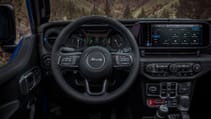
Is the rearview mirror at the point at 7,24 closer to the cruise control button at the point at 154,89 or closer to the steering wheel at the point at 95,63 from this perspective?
the steering wheel at the point at 95,63

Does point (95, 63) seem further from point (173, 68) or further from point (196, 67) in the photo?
point (196, 67)

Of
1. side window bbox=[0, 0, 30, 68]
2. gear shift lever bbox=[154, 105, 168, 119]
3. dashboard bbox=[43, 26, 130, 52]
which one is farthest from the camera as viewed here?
gear shift lever bbox=[154, 105, 168, 119]

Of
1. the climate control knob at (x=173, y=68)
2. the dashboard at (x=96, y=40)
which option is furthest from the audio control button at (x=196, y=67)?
the dashboard at (x=96, y=40)

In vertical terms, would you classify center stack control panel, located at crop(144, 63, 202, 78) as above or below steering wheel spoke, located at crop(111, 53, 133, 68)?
below

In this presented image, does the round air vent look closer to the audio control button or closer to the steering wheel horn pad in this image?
the steering wheel horn pad

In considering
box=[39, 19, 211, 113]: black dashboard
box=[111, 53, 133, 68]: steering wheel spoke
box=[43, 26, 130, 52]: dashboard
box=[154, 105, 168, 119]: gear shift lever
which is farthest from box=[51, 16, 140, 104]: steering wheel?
box=[154, 105, 168, 119]: gear shift lever

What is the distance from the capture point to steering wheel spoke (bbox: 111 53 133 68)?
2535mm

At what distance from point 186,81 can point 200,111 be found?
1.50 feet

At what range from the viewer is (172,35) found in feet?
9.61

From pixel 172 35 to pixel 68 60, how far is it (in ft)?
3.07

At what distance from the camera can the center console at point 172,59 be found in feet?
9.51

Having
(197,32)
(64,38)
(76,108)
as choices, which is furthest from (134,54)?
(76,108)

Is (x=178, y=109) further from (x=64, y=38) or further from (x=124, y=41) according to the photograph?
(x=64, y=38)

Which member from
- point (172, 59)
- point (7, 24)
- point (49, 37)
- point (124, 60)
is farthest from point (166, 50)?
point (7, 24)
